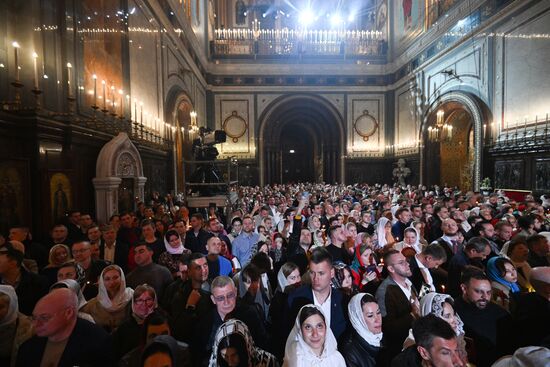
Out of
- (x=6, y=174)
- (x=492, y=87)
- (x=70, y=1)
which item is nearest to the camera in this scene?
(x=6, y=174)

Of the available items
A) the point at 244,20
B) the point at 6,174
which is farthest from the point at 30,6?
the point at 244,20

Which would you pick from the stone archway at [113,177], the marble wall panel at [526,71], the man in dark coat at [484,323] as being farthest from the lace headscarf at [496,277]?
the marble wall panel at [526,71]

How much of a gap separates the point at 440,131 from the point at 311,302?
18.0 meters

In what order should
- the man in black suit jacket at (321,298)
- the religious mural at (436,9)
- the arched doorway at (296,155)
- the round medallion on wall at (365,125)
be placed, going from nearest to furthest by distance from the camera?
the man in black suit jacket at (321,298) < the religious mural at (436,9) < the round medallion on wall at (365,125) < the arched doorway at (296,155)

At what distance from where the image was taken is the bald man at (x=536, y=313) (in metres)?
2.69

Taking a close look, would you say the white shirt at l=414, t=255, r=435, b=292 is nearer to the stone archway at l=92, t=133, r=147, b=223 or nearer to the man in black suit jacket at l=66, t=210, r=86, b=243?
the man in black suit jacket at l=66, t=210, r=86, b=243

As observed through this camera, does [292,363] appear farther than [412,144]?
No

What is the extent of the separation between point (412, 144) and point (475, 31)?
317 inches

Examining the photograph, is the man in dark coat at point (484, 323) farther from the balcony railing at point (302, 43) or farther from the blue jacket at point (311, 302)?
the balcony railing at point (302, 43)

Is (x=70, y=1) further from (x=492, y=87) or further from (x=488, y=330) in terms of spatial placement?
(x=492, y=87)

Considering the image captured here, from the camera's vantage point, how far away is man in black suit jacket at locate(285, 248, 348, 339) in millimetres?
2930

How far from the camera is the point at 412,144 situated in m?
21.0

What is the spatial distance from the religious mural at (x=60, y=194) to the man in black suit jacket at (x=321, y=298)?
4.57 m

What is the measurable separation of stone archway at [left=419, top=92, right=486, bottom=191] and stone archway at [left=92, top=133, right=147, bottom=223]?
45.6ft
